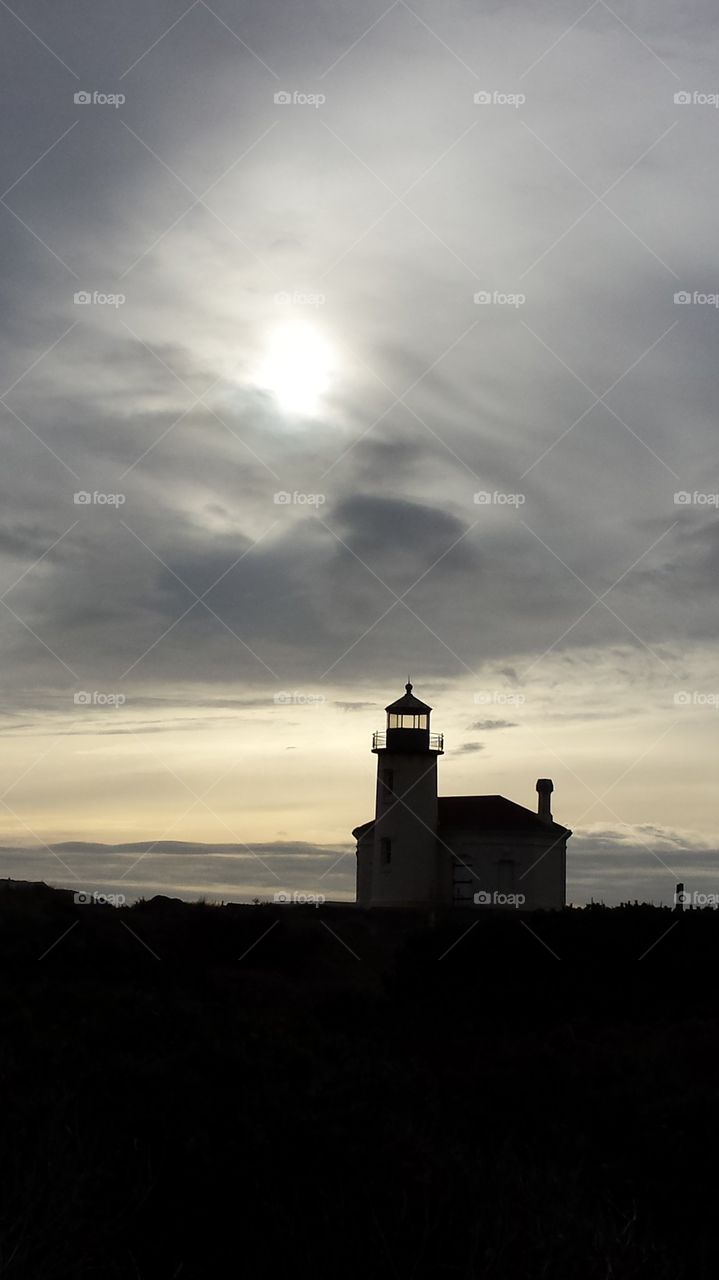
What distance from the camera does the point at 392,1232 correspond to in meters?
5.41

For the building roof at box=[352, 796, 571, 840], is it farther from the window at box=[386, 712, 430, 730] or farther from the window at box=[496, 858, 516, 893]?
the window at box=[386, 712, 430, 730]

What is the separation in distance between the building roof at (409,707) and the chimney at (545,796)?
6.03 m

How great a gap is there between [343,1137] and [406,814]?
32076 millimetres

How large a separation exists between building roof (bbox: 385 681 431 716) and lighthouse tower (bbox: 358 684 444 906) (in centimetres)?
3

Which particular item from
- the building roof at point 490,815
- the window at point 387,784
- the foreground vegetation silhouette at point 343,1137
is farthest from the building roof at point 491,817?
the foreground vegetation silhouette at point 343,1137

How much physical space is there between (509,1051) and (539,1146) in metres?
4.70

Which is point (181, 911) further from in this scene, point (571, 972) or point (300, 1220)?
point (300, 1220)

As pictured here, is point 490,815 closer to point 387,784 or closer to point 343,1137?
point 387,784

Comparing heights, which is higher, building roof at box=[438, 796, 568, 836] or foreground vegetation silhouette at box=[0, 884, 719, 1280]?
building roof at box=[438, 796, 568, 836]

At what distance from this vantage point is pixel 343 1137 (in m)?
7.42

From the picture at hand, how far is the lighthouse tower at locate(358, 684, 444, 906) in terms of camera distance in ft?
128

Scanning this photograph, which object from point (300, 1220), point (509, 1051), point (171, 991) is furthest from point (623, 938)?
point (300, 1220)

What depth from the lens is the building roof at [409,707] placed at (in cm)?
3978

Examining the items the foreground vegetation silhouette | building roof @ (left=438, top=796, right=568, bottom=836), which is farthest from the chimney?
the foreground vegetation silhouette
